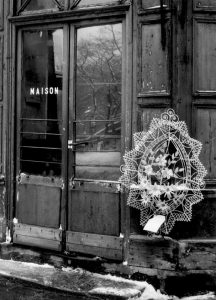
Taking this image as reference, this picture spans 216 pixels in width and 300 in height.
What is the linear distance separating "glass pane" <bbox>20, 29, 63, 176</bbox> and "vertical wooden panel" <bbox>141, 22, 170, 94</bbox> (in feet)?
4.41

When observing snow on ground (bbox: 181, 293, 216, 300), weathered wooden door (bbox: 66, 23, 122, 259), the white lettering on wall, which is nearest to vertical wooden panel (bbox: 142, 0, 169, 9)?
weathered wooden door (bbox: 66, 23, 122, 259)

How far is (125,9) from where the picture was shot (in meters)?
5.76

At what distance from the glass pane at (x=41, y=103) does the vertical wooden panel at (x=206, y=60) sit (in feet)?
6.48

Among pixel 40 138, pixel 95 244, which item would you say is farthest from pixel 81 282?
pixel 40 138

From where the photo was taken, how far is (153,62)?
5.56 m

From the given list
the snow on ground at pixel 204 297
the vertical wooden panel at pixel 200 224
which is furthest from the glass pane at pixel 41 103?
the snow on ground at pixel 204 297

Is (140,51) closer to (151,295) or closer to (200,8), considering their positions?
(200,8)

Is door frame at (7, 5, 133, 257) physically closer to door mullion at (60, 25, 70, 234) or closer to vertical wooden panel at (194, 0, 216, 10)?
door mullion at (60, 25, 70, 234)

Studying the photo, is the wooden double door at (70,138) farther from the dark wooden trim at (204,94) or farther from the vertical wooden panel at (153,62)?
the dark wooden trim at (204,94)

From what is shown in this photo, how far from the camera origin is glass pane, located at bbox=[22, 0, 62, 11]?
249 inches

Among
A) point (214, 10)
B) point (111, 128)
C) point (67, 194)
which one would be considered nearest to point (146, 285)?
point (67, 194)

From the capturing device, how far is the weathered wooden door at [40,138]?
20.8 ft

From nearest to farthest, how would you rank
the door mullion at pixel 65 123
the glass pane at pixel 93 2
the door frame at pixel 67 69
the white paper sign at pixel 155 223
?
1. the white paper sign at pixel 155 223
2. the door frame at pixel 67 69
3. the glass pane at pixel 93 2
4. the door mullion at pixel 65 123

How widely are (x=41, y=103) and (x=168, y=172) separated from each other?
7.38 feet
